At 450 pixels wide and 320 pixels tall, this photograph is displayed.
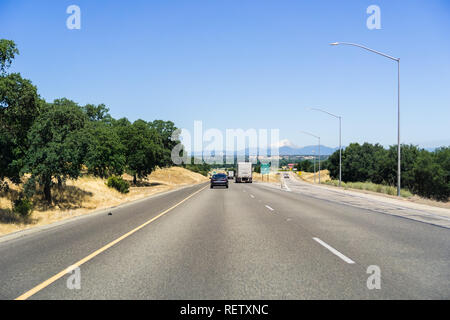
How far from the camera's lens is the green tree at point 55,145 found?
20.5 meters

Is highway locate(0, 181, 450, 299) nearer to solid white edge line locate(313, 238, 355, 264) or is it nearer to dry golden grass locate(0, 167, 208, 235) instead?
solid white edge line locate(313, 238, 355, 264)

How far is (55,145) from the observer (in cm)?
2114

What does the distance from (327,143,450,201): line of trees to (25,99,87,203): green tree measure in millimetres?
57114

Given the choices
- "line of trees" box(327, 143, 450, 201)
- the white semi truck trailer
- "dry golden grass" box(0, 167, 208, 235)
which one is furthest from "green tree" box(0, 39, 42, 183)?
"line of trees" box(327, 143, 450, 201)

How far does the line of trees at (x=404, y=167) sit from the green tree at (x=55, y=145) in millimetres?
57114

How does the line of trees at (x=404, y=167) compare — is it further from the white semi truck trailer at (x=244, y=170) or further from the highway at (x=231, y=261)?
the highway at (x=231, y=261)

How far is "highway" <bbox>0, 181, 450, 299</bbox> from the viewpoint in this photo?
15.2ft

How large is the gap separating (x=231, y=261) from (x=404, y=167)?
7657 centimetres

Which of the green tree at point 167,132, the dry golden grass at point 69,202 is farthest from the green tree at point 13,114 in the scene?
the green tree at point 167,132

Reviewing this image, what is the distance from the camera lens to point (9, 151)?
20.4 meters

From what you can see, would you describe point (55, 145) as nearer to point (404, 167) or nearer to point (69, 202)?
point (69, 202)

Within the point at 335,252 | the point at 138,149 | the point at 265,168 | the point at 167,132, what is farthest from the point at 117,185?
the point at 167,132
